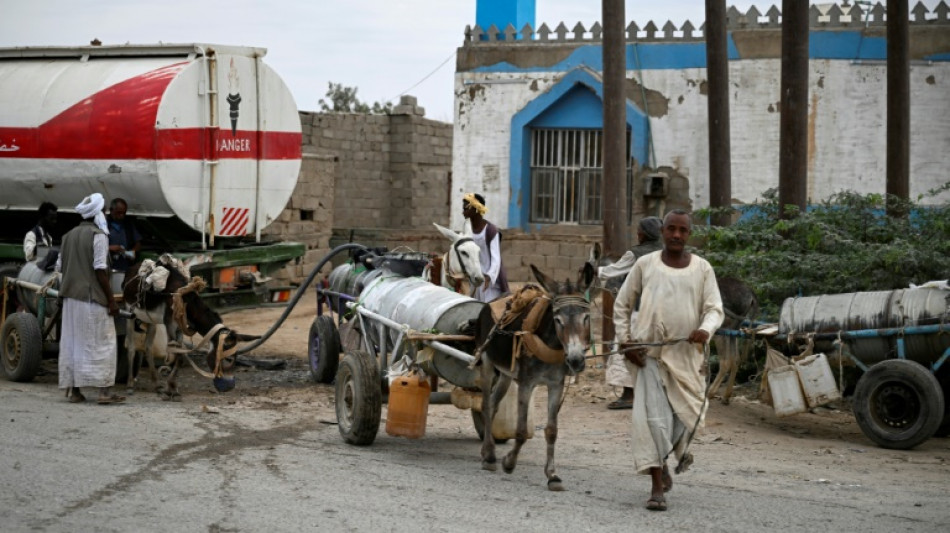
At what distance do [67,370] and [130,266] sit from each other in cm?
182

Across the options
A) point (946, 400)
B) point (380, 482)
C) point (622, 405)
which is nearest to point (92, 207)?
point (380, 482)

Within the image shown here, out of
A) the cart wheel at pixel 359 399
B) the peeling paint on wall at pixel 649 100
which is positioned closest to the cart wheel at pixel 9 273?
the cart wheel at pixel 359 399

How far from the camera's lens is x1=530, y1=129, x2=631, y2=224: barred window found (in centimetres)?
2112

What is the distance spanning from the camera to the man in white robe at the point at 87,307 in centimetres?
1090

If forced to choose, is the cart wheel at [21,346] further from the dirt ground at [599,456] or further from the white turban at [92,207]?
the white turban at [92,207]

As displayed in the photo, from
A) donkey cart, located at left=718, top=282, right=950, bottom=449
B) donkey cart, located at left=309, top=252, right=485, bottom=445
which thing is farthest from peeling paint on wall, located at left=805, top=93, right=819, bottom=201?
donkey cart, located at left=309, top=252, right=485, bottom=445

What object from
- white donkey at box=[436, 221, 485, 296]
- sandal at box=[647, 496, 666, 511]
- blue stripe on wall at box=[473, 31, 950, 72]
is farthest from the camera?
blue stripe on wall at box=[473, 31, 950, 72]

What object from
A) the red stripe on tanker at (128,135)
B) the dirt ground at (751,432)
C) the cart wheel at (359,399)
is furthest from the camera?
the red stripe on tanker at (128,135)

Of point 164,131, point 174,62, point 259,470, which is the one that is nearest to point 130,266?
point 164,131

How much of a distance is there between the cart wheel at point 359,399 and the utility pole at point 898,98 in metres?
9.23

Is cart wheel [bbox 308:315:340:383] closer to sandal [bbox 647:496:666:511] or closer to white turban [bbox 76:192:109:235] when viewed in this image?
white turban [bbox 76:192:109:235]

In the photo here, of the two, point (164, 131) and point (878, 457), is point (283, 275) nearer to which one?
point (164, 131)

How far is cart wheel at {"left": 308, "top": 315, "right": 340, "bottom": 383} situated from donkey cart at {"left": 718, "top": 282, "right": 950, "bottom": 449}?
460cm

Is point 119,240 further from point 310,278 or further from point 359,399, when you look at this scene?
point 359,399
